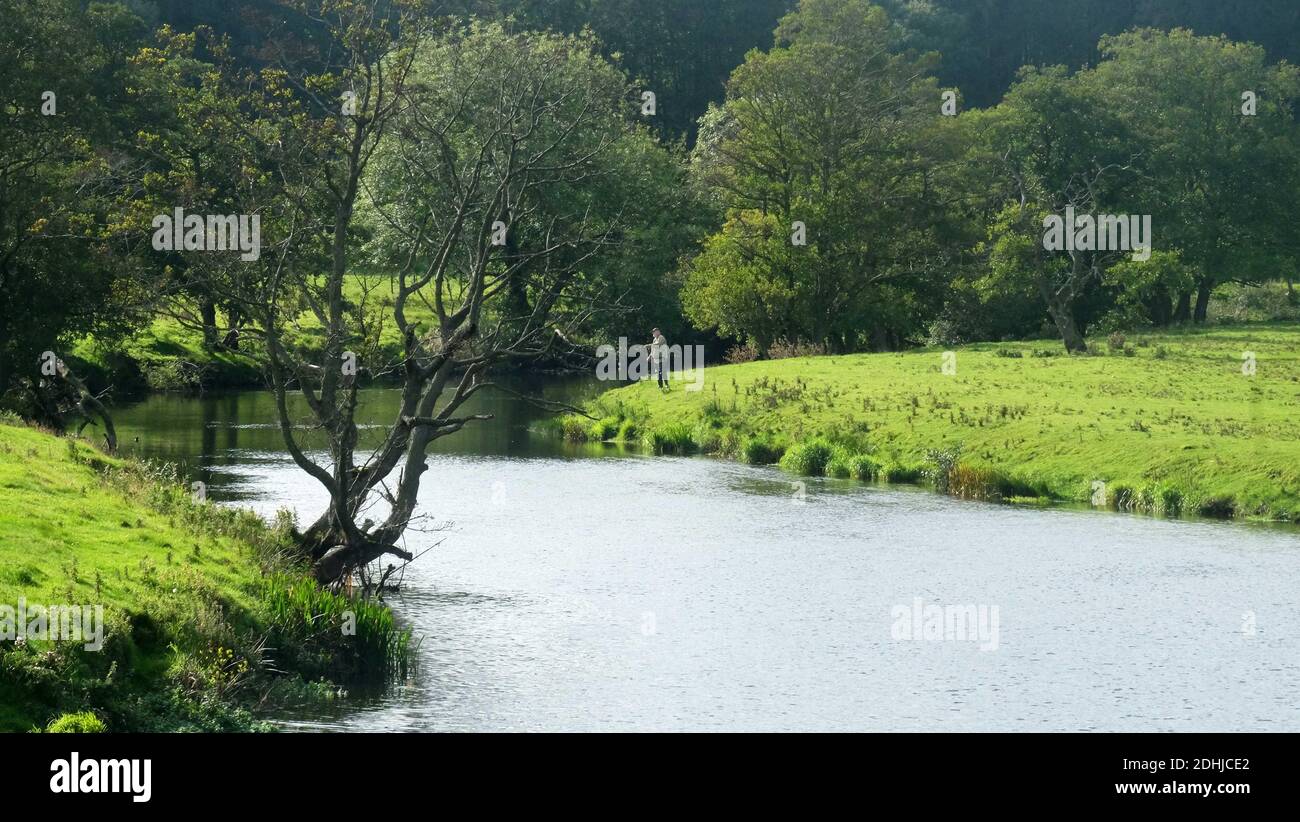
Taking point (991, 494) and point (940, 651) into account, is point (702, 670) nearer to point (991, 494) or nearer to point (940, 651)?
point (940, 651)

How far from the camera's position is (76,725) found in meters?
16.3

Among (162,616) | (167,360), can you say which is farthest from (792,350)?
(162,616)

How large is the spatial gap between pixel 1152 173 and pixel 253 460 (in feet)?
183

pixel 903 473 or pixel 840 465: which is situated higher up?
pixel 840 465

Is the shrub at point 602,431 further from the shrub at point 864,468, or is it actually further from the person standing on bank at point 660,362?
the shrub at point 864,468

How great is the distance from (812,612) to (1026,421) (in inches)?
782

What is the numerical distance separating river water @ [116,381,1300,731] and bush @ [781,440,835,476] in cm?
370

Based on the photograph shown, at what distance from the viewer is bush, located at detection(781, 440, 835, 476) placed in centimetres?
4625

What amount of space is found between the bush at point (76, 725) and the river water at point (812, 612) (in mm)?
3184

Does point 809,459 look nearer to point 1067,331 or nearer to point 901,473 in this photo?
point 901,473

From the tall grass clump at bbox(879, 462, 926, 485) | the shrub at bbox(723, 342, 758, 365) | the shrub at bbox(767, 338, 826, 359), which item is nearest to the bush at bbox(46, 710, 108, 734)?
the tall grass clump at bbox(879, 462, 926, 485)

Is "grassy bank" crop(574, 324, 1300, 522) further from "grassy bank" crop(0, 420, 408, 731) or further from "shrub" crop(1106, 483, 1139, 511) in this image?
"grassy bank" crop(0, 420, 408, 731)

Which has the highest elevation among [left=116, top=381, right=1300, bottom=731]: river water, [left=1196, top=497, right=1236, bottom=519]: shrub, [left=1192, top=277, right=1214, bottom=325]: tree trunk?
[left=1192, top=277, right=1214, bottom=325]: tree trunk
